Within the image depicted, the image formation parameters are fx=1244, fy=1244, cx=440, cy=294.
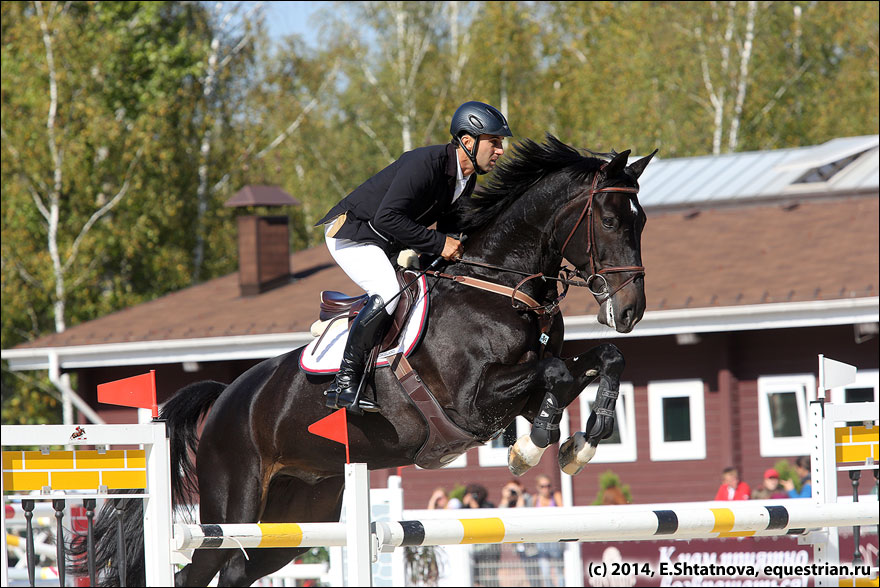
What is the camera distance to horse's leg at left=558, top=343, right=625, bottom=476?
5301 mm

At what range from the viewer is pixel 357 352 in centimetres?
557

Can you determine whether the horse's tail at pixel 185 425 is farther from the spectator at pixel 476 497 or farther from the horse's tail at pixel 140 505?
the spectator at pixel 476 497

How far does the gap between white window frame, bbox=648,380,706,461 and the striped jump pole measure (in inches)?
348

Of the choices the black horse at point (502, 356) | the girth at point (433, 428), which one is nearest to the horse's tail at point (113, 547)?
the black horse at point (502, 356)

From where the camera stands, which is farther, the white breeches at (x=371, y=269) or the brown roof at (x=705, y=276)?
the brown roof at (x=705, y=276)

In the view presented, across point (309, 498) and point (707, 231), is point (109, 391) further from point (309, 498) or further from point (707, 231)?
point (707, 231)

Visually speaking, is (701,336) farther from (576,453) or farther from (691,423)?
(576,453)

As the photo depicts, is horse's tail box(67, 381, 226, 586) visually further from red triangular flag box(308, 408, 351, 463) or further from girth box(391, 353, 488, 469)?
red triangular flag box(308, 408, 351, 463)

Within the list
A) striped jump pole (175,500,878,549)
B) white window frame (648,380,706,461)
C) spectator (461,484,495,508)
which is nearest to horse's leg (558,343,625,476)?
striped jump pole (175,500,878,549)

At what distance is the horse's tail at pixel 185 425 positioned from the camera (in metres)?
6.62

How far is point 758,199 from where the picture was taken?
629 inches

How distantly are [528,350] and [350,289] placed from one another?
10.0 m

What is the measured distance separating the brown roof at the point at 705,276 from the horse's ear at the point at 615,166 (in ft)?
23.5

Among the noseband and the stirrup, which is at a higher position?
the noseband
